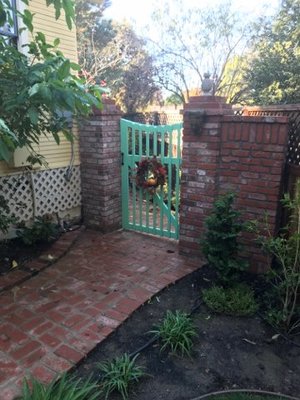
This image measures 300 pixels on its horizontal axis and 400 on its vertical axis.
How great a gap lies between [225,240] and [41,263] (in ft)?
6.51

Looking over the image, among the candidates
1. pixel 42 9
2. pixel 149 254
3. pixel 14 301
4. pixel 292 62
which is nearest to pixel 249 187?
pixel 149 254

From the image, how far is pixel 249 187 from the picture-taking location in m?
3.11

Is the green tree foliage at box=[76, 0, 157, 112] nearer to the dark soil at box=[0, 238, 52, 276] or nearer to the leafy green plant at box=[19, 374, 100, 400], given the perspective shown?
the dark soil at box=[0, 238, 52, 276]

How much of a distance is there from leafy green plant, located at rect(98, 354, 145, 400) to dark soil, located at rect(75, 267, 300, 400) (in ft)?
0.15

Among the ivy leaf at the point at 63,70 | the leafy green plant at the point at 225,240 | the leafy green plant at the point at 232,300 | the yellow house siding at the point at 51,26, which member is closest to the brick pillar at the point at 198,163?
the leafy green plant at the point at 225,240

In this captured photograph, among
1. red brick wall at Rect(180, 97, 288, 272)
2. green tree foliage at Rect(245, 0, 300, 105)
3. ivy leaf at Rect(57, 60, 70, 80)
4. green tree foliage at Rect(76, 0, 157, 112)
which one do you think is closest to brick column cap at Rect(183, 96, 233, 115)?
red brick wall at Rect(180, 97, 288, 272)

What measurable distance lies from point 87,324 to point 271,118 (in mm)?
2314

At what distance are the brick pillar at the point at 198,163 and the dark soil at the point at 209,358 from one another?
1.06 m

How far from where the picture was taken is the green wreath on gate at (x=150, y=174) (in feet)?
13.1

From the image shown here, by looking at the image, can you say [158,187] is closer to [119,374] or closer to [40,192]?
[40,192]

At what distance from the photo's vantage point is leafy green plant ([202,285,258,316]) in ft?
8.61

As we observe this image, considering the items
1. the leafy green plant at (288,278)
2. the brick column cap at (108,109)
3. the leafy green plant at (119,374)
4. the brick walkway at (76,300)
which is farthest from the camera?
the brick column cap at (108,109)

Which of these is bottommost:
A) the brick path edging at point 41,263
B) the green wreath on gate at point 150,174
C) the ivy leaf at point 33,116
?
the brick path edging at point 41,263

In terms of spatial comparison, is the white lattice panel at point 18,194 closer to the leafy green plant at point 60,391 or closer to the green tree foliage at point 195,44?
the leafy green plant at point 60,391
